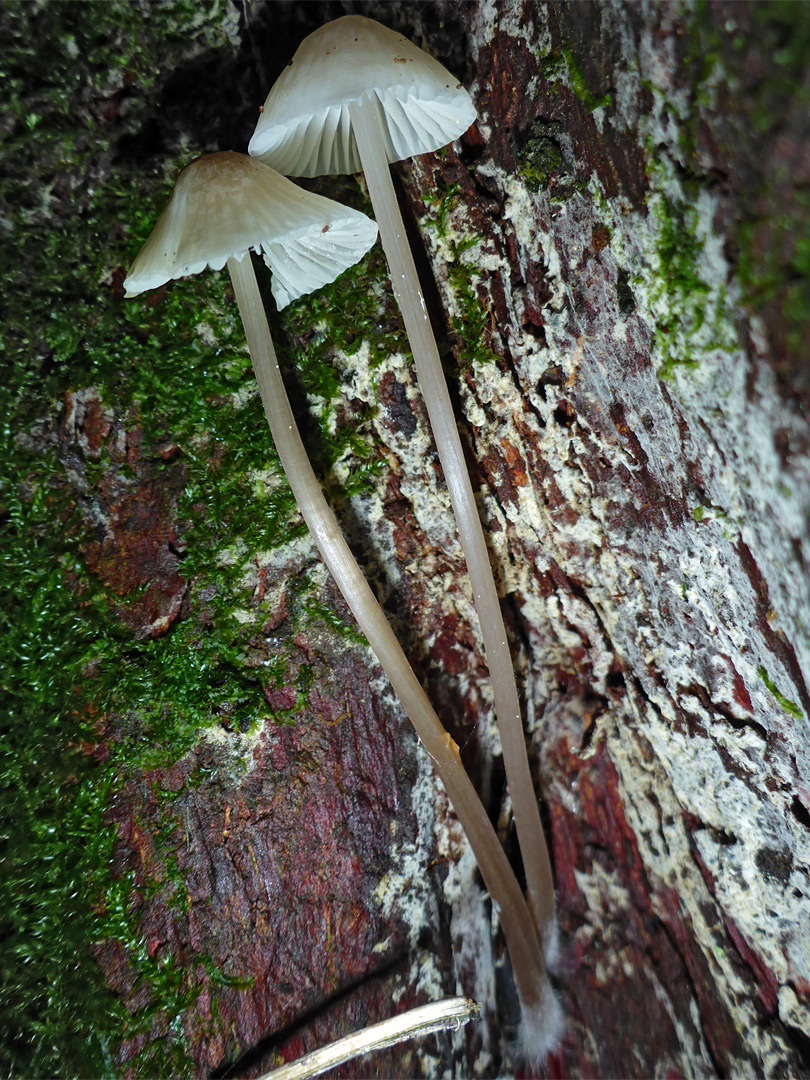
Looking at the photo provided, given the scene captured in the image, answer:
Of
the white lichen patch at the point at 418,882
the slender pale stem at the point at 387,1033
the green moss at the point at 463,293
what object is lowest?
the slender pale stem at the point at 387,1033

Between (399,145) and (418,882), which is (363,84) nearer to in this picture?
(399,145)

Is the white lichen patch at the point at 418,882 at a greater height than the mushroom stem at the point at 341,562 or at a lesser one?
lesser

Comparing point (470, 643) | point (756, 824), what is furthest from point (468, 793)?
point (756, 824)

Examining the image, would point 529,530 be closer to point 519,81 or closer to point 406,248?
point 406,248

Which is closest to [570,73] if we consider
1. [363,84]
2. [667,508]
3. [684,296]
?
[363,84]

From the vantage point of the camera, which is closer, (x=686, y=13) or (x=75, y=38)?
(x=686, y=13)

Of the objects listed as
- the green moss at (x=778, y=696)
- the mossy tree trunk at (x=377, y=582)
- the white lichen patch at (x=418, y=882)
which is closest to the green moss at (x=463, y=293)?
the mossy tree trunk at (x=377, y=582)

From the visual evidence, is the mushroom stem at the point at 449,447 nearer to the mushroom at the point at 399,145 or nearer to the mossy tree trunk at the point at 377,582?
the mushroom at the point at 399,145
